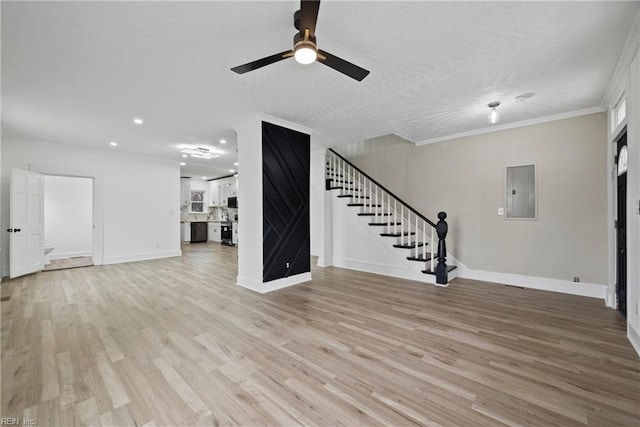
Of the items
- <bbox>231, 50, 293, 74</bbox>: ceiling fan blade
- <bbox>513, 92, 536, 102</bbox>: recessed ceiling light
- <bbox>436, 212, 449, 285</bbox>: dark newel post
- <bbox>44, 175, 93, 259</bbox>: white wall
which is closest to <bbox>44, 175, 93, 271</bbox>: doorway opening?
<bbox>44, 175, 93, 259</bbox>: white wall

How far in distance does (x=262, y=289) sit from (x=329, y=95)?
3077 mm

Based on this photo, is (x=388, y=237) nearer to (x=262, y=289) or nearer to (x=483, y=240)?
(x=483, y=240)

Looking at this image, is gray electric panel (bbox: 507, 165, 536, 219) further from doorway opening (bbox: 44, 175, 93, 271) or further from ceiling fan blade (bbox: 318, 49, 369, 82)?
doorway opening (bbox: 44, 175, 93, 271)

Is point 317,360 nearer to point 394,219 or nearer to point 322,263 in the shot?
point 322,263

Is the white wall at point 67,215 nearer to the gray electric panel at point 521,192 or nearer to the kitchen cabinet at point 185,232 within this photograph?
the kitchen cabinet at point 185,232

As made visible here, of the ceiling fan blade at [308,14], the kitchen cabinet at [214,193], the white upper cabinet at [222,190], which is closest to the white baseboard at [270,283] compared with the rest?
the ceiling fan blade at [308,14]

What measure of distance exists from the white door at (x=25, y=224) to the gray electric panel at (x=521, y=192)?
928 cm

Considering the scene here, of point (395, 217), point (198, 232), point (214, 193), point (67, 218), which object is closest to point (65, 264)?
point (67, 218)

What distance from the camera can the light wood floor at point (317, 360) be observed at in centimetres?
166

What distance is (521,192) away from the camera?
4547mm

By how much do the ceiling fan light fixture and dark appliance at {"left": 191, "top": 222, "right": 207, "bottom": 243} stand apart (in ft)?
36.1

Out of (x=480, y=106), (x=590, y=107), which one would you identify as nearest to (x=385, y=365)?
(x=480, y=106)

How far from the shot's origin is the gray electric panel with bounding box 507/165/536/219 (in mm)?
4457

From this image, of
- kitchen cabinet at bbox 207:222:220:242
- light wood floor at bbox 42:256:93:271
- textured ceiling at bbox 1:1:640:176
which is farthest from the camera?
kitchen cabinet at bbox 207:222:220:242
